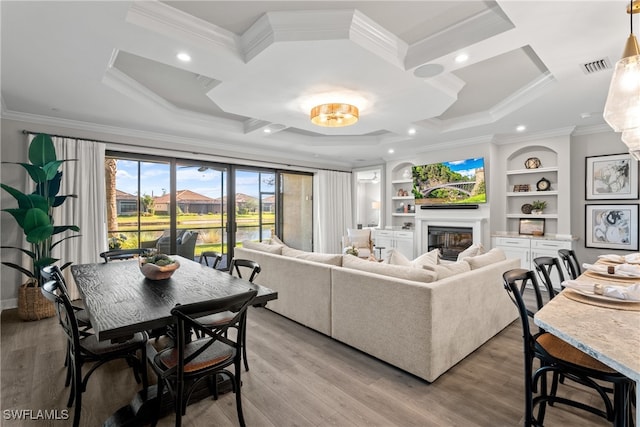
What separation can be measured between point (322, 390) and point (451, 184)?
4.88 metres

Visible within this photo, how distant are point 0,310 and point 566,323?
568cm

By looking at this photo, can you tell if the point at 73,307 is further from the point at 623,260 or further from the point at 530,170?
the point at 530,170

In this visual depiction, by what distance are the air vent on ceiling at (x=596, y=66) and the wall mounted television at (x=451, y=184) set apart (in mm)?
2700

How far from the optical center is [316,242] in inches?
298

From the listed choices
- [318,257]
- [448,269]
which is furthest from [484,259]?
[318,257]

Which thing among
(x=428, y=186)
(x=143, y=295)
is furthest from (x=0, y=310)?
(x=428, y=186)

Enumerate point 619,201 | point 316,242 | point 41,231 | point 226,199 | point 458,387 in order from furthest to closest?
point 316,242
point 226,199
point 619,201
point 41,231
point 458,387

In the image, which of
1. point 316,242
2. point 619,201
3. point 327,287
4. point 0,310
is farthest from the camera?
point 316,242

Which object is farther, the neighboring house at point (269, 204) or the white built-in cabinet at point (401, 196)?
the white built-in cabinet at point (401, 196)

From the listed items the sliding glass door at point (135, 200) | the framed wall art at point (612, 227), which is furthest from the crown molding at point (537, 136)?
the sliding glass door at point (135, 200)

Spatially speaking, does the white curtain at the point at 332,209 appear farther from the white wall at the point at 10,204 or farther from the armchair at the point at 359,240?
the white wall at the point at 10,204

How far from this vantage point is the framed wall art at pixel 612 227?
4.49 metres

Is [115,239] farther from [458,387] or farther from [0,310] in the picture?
[458,387]

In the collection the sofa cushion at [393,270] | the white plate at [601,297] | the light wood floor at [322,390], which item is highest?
the white plate at [601,297]
